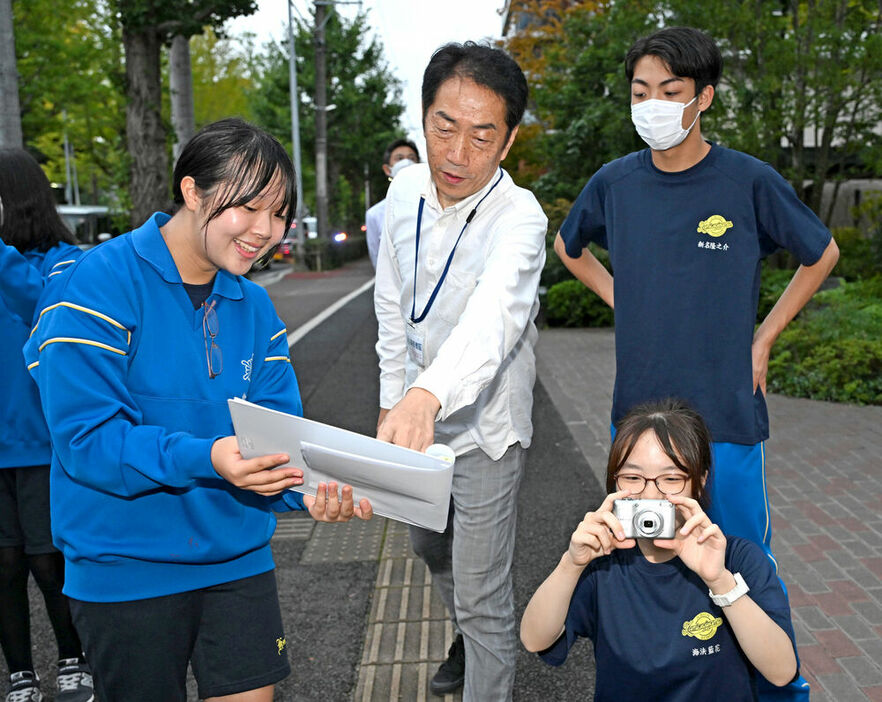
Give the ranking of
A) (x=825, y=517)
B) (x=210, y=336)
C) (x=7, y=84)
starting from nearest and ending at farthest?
(x=210, y=336) < (x=825, y=517) < (x=7, y=84)

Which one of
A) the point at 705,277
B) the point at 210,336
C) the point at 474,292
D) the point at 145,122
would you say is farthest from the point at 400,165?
the point at 145,122

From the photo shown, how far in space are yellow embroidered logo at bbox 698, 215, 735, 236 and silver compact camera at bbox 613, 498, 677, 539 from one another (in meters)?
1.26

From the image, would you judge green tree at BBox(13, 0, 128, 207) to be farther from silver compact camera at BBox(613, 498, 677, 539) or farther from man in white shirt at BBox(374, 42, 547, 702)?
silver compact camera at BBox(613, 498, 677, 539)

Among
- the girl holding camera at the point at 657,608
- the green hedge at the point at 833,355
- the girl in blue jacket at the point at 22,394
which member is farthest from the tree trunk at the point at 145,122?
the girl holding camera at the point at 657,608

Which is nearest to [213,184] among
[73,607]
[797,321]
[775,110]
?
[73,607]

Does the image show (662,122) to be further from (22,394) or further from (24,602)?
(24,602)

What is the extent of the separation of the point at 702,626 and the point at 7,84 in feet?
22.3

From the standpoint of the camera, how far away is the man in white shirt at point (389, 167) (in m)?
7.56

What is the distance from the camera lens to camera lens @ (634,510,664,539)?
2.00m

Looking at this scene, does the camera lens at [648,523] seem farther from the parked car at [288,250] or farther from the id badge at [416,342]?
the parked car at [288,250]

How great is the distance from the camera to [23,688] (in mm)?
3580

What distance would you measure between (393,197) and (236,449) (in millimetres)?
1435

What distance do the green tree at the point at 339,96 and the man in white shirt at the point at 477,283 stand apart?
46.5 metres

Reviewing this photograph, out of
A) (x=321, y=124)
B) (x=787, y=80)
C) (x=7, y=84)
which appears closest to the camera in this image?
(x=7, y=84)
